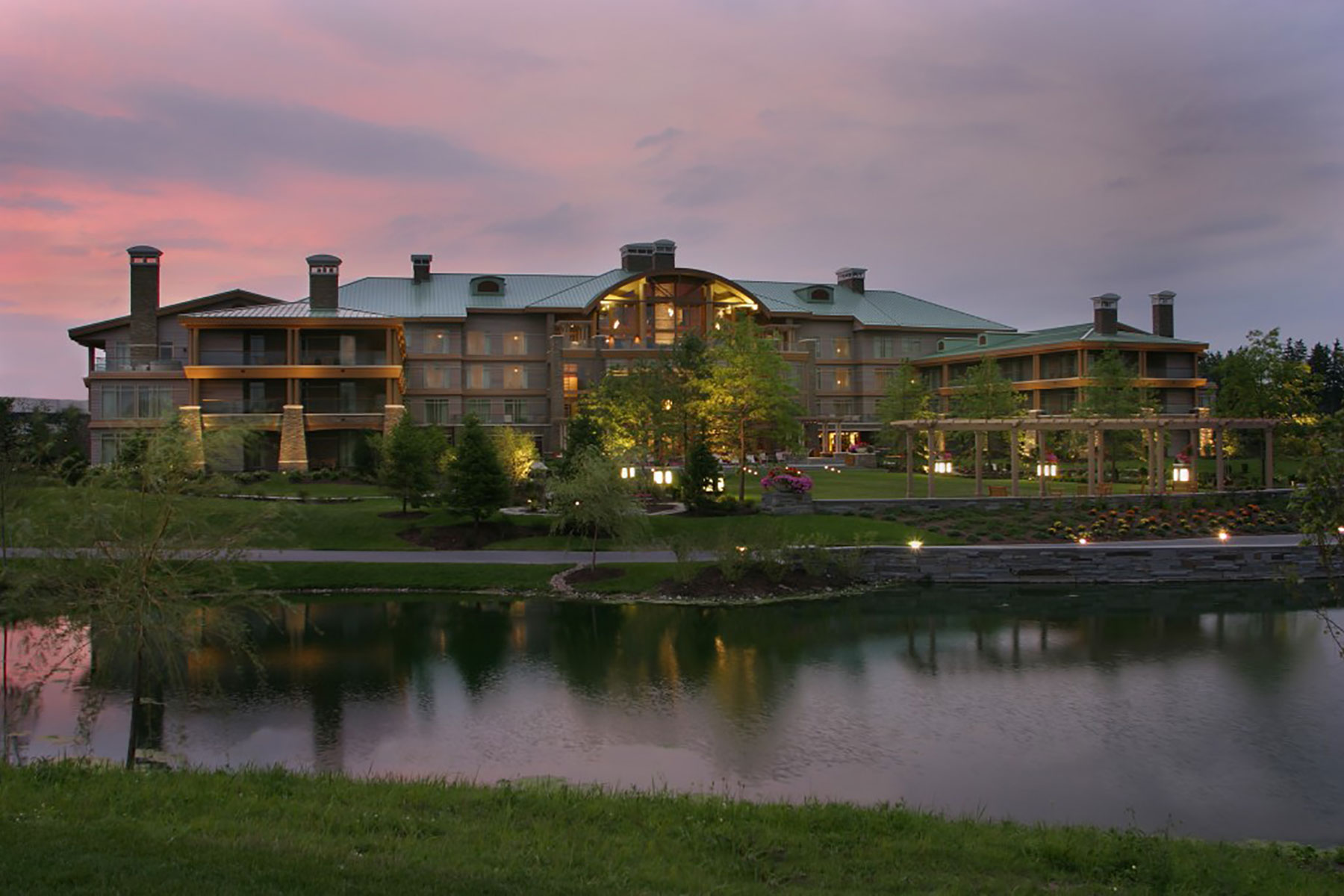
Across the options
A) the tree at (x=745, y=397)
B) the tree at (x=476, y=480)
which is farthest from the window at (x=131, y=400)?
the tree at (x=745, y=397)

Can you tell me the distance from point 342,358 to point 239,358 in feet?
17.0

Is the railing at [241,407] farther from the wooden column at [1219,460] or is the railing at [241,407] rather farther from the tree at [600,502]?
the wooden column at [1219,460]

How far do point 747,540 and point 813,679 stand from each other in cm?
1048

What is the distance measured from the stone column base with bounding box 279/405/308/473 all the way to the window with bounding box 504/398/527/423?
57.9 feet

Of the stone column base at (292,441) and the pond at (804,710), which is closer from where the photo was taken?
the pond at (804,710)

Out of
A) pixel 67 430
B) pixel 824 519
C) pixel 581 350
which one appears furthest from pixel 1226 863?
pixel 67 430

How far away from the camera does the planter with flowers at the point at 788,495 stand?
34.3m

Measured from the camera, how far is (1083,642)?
21.2 meters

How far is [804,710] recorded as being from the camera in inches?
621

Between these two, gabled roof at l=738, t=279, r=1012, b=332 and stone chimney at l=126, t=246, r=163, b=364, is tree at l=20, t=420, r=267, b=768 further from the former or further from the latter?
gabled roof at l=738, t=279, r=1012, b=332

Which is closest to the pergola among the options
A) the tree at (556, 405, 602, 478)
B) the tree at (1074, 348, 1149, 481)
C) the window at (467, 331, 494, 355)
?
the tree at (1074, 348, 1149, 481)

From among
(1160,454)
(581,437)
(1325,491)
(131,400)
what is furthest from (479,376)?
Result: (1325,491)

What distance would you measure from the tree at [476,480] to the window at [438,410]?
30.7 metres

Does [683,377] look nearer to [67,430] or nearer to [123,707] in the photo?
[123,707]
